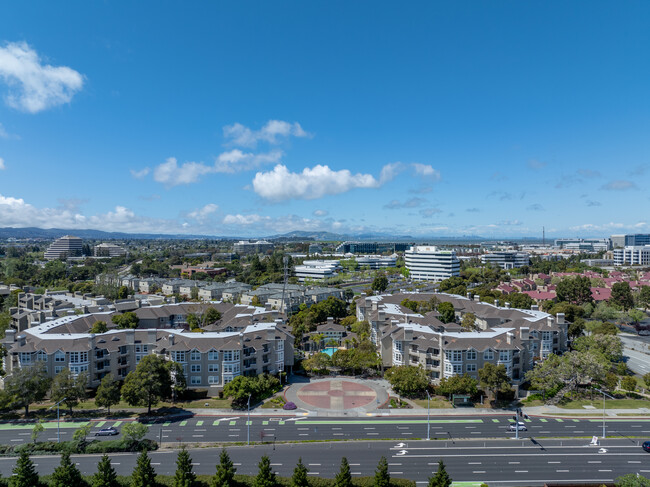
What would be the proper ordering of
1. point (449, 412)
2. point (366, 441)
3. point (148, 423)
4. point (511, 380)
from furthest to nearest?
point (511, 380) < point (449, 412) < point (148, 423) < point (366, 441)

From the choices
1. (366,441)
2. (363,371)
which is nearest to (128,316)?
(363,371)

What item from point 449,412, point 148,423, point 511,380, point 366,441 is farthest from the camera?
point 511,380

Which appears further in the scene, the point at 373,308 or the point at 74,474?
the point at 373,308

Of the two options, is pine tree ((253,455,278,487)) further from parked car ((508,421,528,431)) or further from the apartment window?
the apartment window

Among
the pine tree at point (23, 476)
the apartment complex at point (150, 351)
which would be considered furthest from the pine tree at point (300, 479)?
the apartment complex at point (150, 351)

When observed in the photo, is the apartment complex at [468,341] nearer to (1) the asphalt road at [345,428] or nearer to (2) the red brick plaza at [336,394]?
(2) the red brick plaza at [336,394]

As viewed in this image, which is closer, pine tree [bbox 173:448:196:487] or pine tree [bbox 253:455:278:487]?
pine tree [bbox 253:455:278:487]

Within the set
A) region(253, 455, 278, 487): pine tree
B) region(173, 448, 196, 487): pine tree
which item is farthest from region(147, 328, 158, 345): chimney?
region(253, 455, 278, 487): pine tree

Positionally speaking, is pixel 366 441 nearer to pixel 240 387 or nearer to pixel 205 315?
pixel 240 387
